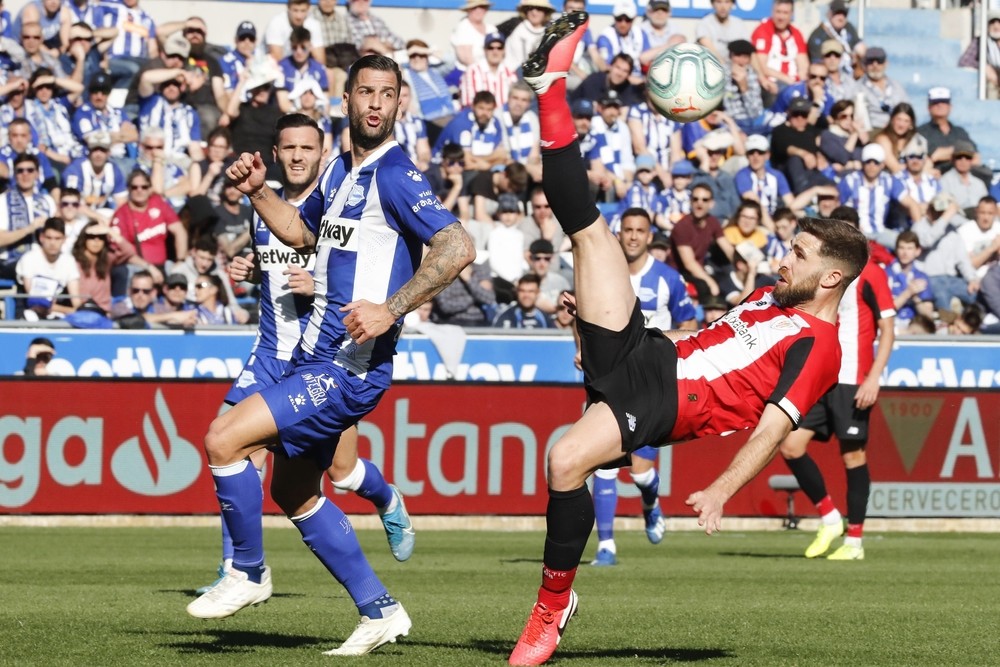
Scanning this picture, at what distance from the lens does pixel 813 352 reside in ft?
23.4

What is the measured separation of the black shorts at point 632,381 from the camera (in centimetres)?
710

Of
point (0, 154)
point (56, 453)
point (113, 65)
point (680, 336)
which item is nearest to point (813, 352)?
point (680, 336)

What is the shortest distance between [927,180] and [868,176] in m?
0.93

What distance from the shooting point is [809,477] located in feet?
45.7

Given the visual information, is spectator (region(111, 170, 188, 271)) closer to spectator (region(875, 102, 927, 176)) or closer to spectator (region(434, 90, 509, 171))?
spectator (region(434, 90, 509, 171))

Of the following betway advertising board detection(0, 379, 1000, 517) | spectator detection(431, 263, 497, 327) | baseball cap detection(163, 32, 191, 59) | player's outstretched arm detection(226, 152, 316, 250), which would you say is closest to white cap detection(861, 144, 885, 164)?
betway advertising board detection(0, 379, 1000, 517)

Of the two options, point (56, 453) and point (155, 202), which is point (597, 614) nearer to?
point (56, 453)

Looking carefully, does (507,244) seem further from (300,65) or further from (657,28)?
(657,28)

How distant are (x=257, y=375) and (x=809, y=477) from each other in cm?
577

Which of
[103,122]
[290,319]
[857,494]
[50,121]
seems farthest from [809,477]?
[50,121]

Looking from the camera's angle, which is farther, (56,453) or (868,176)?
(868,176)

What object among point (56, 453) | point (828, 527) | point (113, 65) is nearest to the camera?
point (828, 527)

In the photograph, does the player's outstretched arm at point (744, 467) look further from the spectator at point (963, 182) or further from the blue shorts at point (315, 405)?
the spectator at point (963, 182)

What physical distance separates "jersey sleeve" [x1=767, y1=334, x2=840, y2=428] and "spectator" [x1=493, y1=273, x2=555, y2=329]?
33.7 feet
